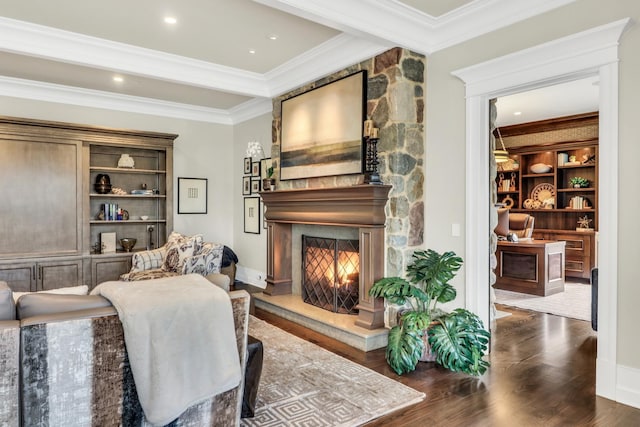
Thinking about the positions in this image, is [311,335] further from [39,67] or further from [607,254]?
[39,67]

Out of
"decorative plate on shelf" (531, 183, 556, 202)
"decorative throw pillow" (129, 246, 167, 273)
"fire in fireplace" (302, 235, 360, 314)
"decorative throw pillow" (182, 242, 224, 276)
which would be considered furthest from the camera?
"decorative plate on shelf" (531, 183, 556, 202)

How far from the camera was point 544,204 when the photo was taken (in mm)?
8172

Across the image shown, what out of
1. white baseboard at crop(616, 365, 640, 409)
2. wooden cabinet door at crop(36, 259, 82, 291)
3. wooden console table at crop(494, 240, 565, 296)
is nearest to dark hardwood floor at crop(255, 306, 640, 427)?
white baseboard at crop(616, 365, 640, 409)

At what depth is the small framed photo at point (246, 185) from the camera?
6.75 metres

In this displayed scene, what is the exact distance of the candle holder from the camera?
3869 millimetres

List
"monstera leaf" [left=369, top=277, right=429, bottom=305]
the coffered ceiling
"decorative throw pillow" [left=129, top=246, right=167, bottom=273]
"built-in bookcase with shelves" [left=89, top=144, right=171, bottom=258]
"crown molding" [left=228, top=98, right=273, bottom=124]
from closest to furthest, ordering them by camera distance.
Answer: the coffered ceiling, "monstera leaf" [left=369, top=277, right=429, bottom=305], "decorative throw pillow" [left=129, top=246, right=167, bottom=273], "built-in bookcase with shelves" [left=89, top=144, right=171, bottom=258], "crown molding" [left=228, top=98, right=273, bottom=124]

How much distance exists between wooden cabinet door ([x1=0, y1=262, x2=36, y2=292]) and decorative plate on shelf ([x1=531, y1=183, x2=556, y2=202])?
28.0ft

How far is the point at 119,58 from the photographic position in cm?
438

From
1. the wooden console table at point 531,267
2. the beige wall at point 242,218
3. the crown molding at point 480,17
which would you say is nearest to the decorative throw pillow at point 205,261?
the beige wall at point 242,218

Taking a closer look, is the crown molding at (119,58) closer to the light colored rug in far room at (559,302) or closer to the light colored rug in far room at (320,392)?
the light colored rug in far room at (320,392)

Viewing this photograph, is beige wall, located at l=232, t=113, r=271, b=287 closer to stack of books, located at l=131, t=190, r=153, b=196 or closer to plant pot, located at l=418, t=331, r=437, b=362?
stack of books, located at l=131, t=190, r=153, b=196

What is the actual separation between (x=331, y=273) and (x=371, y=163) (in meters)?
1.43

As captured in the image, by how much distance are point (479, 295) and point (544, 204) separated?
5.56 meters

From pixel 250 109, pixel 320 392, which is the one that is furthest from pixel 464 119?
pixel 250 109
